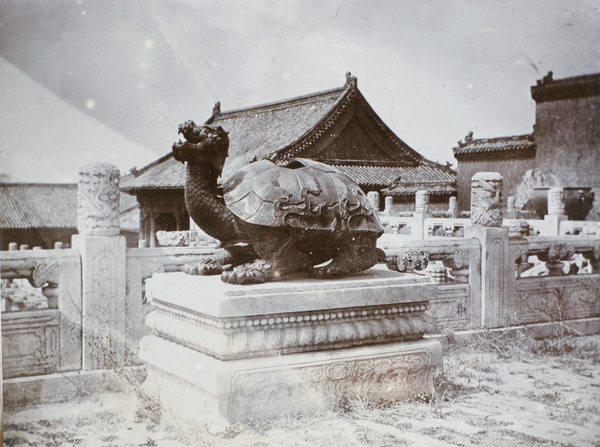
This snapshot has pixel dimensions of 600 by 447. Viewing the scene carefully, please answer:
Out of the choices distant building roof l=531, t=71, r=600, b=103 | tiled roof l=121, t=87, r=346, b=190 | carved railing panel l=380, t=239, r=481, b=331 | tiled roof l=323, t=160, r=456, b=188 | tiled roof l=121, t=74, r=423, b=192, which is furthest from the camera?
tiled roof l=323, t=160, r=456, b=188

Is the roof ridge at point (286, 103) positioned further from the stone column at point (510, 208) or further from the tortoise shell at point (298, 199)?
the tortoise shell at point (298, 199)

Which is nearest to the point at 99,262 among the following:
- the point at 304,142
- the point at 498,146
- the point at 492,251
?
the point at 492,251

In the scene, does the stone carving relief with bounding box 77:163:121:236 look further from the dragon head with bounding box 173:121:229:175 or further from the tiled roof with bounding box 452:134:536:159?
the tiled roof with bounding box 452:134:536:159

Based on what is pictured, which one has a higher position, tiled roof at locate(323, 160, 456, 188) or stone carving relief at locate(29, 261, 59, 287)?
tiled roof at locate(323, 160, 456, 188)

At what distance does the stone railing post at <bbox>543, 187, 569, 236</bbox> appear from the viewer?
12414 mm

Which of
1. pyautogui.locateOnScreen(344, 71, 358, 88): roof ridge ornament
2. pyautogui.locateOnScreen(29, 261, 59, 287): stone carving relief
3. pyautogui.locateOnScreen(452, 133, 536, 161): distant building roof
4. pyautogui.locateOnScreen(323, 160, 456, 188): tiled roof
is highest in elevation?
pyautogui.locateOnScreen(344, 71, 358, 88): roof ridge ornament

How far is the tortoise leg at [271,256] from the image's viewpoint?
379 centimetres

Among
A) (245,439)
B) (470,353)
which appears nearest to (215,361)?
(245,439)

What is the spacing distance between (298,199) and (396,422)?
4.75ft

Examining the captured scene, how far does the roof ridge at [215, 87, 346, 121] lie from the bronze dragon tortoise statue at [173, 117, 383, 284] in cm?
1551

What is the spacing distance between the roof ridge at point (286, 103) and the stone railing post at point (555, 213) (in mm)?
8318

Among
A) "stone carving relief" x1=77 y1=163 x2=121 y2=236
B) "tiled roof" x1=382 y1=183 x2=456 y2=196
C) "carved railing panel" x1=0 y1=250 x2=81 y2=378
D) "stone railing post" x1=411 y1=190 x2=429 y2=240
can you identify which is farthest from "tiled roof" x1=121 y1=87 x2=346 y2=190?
"carved railing panel" x1=0 y1=250 x2=81 y2=378

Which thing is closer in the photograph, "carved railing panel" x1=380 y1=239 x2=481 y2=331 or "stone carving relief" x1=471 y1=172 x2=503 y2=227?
"carved railing panel" x1=380 y1=239 x2=481 y2=331

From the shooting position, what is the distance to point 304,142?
18219mm
